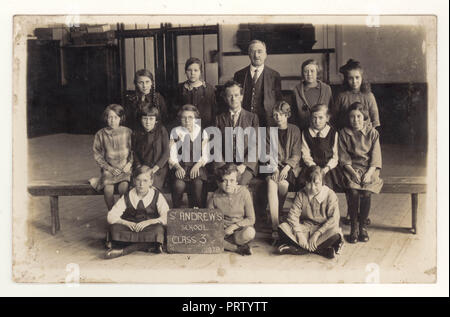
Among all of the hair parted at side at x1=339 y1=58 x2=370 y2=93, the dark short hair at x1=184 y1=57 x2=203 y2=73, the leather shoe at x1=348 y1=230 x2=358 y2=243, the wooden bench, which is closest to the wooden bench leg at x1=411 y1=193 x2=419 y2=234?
the wooden bench

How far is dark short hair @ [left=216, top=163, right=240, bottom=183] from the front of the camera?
475 cm

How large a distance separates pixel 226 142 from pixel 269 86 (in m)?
0.46

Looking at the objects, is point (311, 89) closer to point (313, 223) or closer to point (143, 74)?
point (313, 223)

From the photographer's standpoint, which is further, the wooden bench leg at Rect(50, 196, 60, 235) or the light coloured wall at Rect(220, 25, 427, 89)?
the wooden bench leg at Rect(50, 196, 60, 235)

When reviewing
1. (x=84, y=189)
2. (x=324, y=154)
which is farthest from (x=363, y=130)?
(x=84, y=189)

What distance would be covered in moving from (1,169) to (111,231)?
32.1 inches

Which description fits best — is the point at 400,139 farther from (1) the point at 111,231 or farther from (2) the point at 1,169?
(2) the point at 1,169

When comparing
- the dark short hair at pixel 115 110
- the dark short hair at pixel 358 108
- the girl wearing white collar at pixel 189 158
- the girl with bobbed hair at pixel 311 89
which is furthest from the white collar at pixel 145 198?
the dark short hair at pixel 358 108

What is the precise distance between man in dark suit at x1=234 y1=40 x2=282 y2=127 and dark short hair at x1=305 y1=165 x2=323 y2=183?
1.23 ft

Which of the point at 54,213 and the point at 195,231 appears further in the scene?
the point at 54,213

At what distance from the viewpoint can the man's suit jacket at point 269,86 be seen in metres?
4.75

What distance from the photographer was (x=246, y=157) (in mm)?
4770

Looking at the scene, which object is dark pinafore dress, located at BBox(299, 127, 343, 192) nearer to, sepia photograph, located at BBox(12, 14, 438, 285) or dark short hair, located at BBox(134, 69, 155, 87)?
sepia photograph, located at BBox(12, 14, 438, 285)
